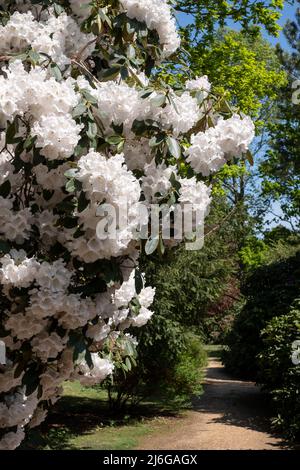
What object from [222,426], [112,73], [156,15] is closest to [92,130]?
[112,73]

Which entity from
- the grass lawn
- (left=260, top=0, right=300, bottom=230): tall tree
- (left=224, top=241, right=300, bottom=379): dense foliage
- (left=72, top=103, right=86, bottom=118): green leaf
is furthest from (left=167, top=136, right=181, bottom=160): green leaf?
(left=260, top=0, right=300, bottom=230): tall tree

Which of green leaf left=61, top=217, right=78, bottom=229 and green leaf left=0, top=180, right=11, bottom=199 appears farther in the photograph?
green leaf left=0, top=180, right=11, bottom=199

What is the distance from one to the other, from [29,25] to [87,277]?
51.9 inches

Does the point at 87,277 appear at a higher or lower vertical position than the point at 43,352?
higher

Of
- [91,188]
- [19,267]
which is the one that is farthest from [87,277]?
[91,188]

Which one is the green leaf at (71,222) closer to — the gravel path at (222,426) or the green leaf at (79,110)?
the green leaf at (79,110)

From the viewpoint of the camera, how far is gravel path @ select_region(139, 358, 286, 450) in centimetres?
852

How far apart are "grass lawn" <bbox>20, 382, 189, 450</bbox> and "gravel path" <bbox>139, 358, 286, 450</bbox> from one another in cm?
30

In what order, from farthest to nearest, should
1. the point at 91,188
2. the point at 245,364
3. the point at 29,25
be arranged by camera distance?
the point at 245,364, the point at 29,25, the point at 91,188

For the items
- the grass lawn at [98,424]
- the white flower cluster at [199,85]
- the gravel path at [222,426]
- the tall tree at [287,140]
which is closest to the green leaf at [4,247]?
the white flower cluster at [199,85]

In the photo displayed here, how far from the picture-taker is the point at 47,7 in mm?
3490

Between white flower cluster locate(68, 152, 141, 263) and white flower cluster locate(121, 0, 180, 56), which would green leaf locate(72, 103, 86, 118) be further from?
white flower cluster locate(121, 0, 180, 56)

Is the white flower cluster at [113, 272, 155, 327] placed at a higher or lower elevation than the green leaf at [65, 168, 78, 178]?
lower
